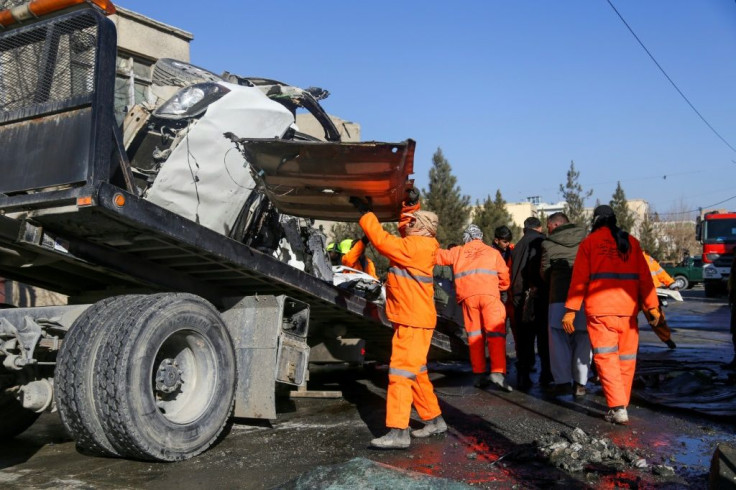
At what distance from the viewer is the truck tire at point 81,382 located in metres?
4.21

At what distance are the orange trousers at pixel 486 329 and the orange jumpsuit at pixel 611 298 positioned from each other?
3.65 feet

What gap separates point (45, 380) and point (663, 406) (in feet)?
15.7

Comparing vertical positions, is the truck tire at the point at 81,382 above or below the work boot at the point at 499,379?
above

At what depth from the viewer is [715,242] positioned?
2553cm

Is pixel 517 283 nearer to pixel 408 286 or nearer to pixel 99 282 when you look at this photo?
pixel 408 286

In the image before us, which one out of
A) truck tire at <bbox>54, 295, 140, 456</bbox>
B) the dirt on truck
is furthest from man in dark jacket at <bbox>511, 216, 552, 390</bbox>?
truck tire at <bbox>54, 295, 140, 456</bbox>

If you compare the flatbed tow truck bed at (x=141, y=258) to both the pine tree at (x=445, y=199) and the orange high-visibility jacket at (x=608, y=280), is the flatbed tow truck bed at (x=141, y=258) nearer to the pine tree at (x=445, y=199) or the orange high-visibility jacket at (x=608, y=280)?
the orange high-visibility jacket at (x=608, y=280)

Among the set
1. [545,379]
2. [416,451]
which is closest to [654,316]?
[545,379]

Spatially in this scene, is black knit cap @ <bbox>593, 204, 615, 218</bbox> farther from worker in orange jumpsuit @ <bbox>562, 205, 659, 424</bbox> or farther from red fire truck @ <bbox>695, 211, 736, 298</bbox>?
red fire truck @ <bbox>695, 211, 736, 298</bbox>

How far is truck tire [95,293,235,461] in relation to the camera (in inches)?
165

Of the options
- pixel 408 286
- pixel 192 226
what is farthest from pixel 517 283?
pixel 192 226

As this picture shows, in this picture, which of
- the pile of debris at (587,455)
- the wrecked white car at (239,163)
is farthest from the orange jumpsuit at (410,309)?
the pile of debris at (587,455)

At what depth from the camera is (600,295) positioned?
19.5 feet

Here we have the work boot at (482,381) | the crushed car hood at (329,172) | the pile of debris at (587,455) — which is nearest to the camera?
the pile of debris at (587,455)
